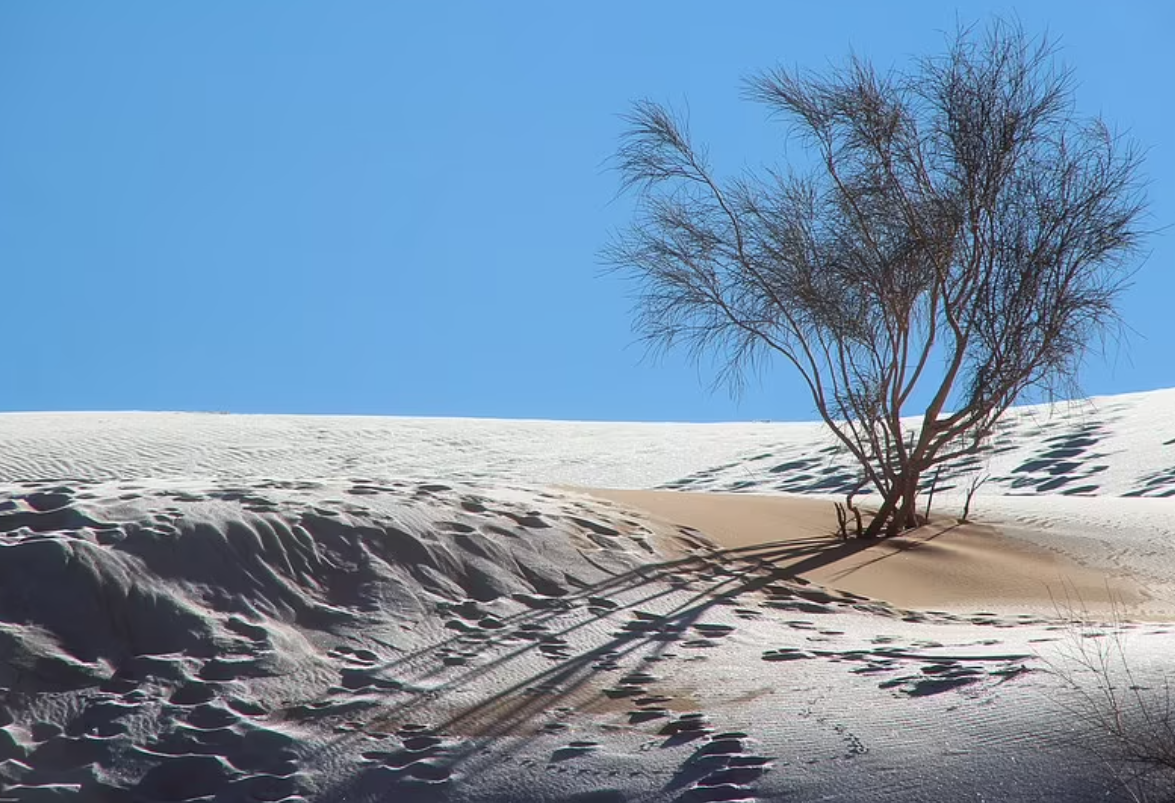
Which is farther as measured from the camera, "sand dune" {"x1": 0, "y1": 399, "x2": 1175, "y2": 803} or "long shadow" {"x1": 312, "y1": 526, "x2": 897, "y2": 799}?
"long shadow" {"x1": 312, "y1": 526, "x2": 897, "y2": 799}

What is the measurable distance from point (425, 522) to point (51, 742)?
3.11 m

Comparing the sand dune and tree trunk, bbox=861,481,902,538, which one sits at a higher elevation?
tree trunk, bbox=861,481,902,538

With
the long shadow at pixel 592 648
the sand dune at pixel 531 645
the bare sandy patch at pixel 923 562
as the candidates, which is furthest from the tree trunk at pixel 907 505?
the long shadow at pixel 592 648

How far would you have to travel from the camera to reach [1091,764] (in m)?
5.12

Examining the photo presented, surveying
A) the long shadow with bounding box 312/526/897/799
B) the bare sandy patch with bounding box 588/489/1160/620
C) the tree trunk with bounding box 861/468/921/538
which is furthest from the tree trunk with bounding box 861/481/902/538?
the long shadow with bounding box 312/526/897/799

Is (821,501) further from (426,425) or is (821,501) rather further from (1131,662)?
(426,425)

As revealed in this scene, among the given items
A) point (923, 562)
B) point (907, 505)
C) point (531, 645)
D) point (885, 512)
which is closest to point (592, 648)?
point (531, 645)

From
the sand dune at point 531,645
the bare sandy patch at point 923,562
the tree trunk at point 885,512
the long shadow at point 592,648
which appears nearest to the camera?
the sand dune at point 531,645

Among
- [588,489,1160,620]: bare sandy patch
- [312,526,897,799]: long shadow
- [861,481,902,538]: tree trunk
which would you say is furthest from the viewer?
[861,481,902,538]: tree trunk

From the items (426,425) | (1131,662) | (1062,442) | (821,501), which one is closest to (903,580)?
(821,501)

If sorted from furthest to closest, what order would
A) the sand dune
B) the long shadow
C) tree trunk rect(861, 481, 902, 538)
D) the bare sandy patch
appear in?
tree trunk rect(861, 481, 902, 538) < the bare sandy patch < the long shadow < the sand dune

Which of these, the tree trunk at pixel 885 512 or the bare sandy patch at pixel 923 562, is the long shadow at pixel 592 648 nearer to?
the bare sandy patch at pixel 923 562

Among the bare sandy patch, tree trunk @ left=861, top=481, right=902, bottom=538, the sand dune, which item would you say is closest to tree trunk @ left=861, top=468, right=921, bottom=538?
tree trunk @ left=861, top=481, right=902, bottom=538

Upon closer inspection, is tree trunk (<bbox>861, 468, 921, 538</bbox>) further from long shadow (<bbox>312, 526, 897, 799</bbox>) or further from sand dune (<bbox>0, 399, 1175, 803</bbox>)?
long shadow (<bbox>312, 526, 897, 799</bbox>)
